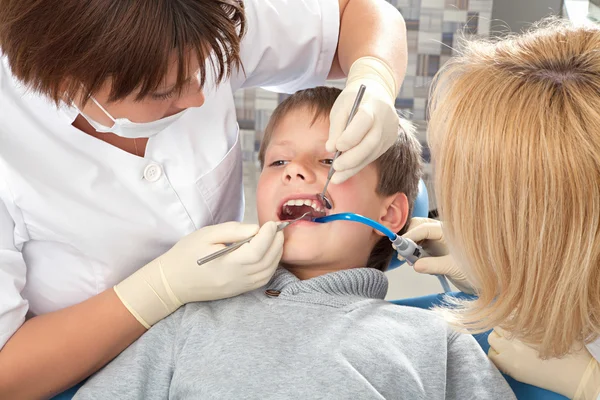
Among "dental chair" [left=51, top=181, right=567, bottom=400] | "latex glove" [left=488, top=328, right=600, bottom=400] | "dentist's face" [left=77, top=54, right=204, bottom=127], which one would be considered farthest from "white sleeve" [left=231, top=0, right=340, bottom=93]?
"latex glove" [left=488, top=328, right=600, bottom=400]

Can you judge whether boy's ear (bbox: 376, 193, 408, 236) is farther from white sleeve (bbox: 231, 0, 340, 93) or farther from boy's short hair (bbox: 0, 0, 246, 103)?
boy's short hair (bbox: 0, 0, 246, 103)

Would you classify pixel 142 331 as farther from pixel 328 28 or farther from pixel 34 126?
pixel 328 28

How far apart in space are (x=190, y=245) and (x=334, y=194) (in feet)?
1.16

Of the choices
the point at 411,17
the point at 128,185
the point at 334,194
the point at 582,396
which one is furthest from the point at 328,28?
the point at 411,17

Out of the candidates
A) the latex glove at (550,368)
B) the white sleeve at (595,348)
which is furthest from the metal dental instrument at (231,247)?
the white sleeve at (595,348)

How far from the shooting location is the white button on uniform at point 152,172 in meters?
1.50

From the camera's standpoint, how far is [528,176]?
3.67 feet

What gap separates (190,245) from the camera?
1485 millimetres

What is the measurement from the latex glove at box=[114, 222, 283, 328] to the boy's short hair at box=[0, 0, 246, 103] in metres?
0.43

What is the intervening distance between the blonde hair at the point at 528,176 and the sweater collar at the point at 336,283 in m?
0.34

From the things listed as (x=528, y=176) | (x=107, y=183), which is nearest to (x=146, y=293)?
(x=107, y=183)

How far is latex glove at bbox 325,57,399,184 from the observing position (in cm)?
145

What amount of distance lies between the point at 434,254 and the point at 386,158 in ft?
1.08

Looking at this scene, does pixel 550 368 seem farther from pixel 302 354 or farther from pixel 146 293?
pixel 146 293
